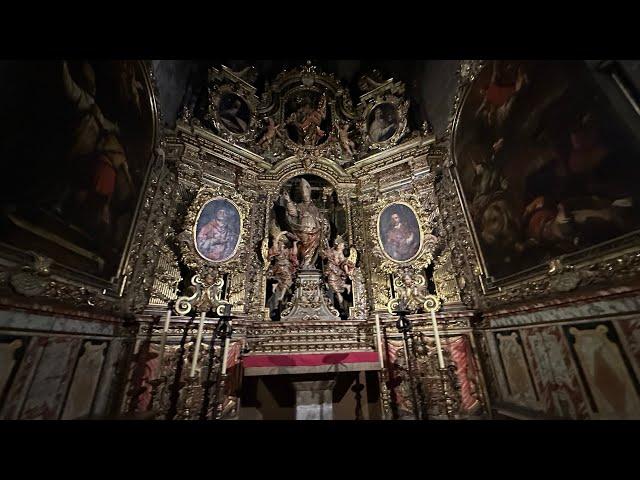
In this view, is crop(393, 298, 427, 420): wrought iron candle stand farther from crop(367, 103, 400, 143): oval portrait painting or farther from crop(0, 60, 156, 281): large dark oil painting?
crop(367, 103, 400, 143): oval portrait painting

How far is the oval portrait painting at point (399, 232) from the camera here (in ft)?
15.1

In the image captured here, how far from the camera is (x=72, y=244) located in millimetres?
2361


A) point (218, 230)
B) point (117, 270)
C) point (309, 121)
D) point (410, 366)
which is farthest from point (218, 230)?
point (410, 366)

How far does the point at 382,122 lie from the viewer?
19.6 ft

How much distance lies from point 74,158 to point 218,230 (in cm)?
236

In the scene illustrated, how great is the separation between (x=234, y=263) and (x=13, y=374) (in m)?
2.78

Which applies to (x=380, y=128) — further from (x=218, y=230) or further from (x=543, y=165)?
(x=218, y=230)

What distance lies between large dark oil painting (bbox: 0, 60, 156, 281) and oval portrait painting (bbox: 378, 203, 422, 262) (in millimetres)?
4415

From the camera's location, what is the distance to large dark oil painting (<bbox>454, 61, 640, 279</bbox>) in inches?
76.5

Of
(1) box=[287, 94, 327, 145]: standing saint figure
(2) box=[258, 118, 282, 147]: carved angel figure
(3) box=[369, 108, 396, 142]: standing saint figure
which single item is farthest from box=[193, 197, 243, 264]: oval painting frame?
(3) box=[369, 108, 396, 142]: standing saint figure

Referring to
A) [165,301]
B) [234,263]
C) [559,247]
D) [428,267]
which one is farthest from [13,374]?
[428,267]

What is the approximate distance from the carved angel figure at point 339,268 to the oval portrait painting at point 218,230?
6.23ft

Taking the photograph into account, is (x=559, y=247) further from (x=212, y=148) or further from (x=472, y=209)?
(x=212, y=148)
